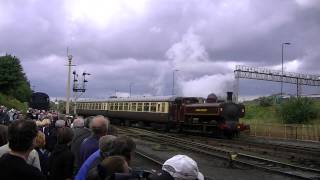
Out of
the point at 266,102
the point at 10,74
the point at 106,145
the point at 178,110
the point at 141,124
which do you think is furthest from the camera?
the point at 10,74

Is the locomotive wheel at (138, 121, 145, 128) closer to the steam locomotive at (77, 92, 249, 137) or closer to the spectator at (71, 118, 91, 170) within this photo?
the steam locomotive at (77, 92, 249, 137)

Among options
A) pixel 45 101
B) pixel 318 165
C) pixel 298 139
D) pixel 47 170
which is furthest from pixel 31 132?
pixel 45 101

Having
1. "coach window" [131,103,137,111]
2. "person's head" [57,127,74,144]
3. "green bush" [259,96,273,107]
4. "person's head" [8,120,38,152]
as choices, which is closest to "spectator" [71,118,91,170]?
"person's head" [57,127,74,144]

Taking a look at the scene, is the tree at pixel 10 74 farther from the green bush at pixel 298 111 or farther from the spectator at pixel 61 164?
the spectator at pixel 61 164

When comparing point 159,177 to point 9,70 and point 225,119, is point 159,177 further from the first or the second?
point 9,70

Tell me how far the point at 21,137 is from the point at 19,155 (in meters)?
0.19

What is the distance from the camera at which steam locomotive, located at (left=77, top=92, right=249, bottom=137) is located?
37.6 metres

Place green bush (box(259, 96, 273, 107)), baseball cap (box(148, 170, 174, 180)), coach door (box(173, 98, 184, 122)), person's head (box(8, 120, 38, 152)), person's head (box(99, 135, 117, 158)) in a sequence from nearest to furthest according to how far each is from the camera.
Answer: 1. baseball cap (box(148, 170, 174, 180))
2. person's head (box(8, 120, 38, 152))
3. person's head (box(99, 135, 117, 158))
4. coach door (box(173, 98, 184, 122))
5. green bush (box(259, 96, 273, 107))

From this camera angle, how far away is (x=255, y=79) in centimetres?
7412

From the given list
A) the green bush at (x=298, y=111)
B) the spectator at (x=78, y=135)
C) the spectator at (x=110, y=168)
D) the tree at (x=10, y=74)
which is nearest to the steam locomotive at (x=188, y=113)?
the green bush at (x=298, y=111)

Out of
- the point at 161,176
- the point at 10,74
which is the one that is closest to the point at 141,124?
the point at 10,74

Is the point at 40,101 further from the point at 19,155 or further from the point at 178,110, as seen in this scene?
the point at 19,155

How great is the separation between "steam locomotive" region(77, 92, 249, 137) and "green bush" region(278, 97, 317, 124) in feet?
46.3

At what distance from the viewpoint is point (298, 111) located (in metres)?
53.9
